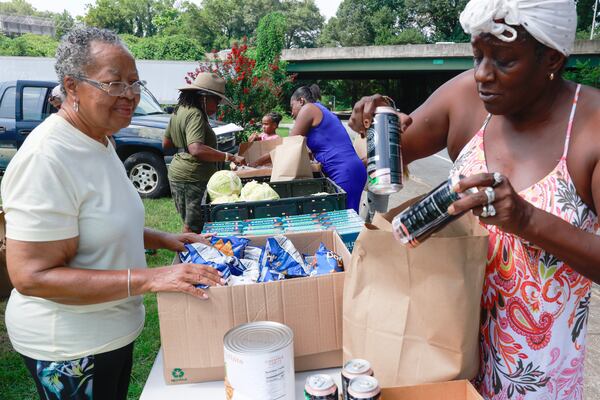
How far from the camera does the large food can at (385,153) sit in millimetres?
1481

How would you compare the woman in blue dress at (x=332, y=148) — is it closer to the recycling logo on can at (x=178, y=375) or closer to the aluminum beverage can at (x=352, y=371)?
the recycling logo on can at (x=178, y=375)

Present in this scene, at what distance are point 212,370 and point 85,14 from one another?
76.5m

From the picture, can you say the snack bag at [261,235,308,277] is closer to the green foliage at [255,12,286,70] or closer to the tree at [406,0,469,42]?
the green foliage at [255,12,286,70]

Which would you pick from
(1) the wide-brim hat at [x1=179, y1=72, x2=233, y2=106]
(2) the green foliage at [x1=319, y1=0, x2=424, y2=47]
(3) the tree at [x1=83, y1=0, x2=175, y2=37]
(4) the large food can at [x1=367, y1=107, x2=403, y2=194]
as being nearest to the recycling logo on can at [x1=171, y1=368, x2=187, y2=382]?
(4) the large food can at [x1=367, y1=107, x2=403, y2=194]

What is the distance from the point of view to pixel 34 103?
8.37 metres

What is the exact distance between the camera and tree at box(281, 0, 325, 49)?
Result: 78812mm

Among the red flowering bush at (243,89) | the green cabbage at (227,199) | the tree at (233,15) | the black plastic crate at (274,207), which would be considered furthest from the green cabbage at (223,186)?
the tree at (233,15)

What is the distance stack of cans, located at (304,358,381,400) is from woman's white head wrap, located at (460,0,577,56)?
94 cm

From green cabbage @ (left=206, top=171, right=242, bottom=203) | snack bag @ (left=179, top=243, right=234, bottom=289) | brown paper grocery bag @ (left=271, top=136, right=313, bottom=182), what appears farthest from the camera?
brown paper grocery bag @ (left=271, top=136, right=313, bottom=182)

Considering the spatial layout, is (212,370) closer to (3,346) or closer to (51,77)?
(3,346)

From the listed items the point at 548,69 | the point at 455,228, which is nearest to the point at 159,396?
the point at 455,228

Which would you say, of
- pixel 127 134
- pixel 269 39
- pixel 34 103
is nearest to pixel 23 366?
pixel 127 134

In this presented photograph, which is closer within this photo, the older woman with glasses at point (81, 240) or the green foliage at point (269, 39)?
the older woman with glasses at point (81, 240)

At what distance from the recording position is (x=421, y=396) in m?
1.25
